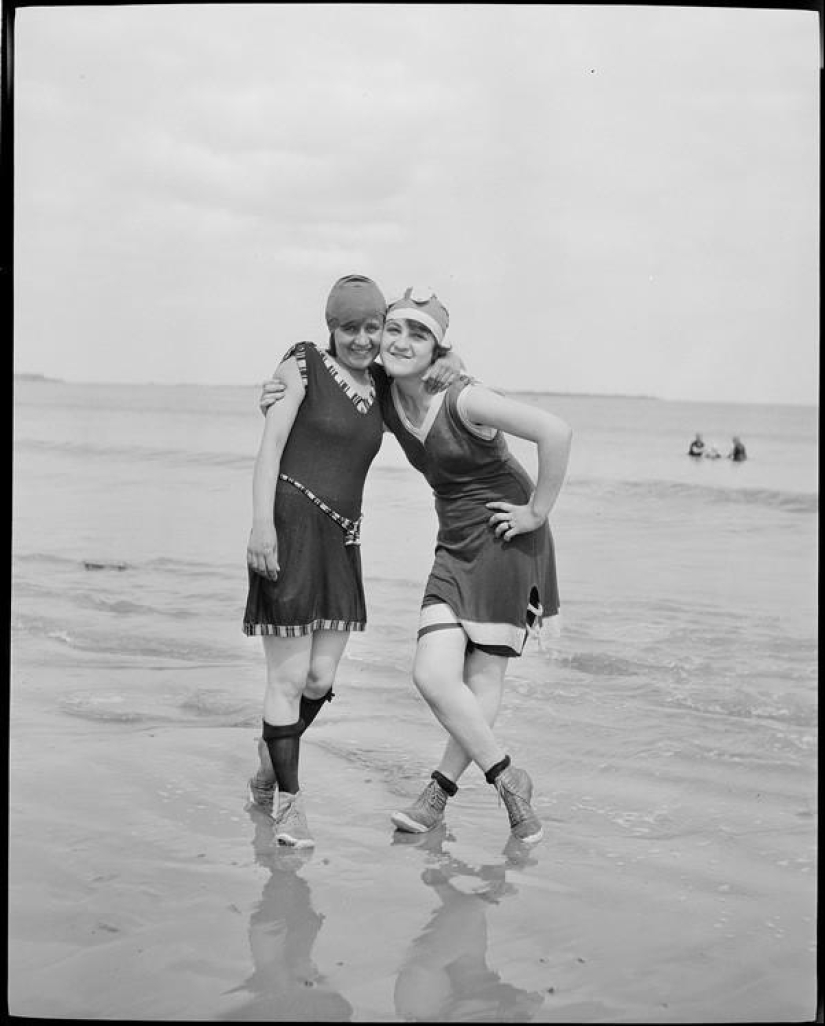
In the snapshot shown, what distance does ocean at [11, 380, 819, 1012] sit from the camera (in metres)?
3.66

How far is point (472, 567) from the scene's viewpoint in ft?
11.4

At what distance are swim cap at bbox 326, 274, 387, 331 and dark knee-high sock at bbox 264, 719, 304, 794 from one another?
1084 mm

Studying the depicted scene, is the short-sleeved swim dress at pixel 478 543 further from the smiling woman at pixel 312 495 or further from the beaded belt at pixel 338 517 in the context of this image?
the beaded belt at pixel 338 517

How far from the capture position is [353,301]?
3.35 metres

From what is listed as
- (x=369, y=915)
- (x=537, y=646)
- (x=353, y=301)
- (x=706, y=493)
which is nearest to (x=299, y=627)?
(x=369, y=915)

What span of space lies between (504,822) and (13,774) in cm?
144

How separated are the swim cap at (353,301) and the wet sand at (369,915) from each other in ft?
4.54

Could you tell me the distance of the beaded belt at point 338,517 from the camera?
133 inches

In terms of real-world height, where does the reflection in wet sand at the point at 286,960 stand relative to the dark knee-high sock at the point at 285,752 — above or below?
below

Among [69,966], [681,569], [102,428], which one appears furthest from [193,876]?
[102,428]

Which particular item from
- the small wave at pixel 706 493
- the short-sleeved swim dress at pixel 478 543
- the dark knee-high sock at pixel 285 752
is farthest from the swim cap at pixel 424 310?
the small wave at pixel 706 493

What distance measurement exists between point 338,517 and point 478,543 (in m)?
0.39

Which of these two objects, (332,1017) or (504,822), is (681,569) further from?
(332,1017)

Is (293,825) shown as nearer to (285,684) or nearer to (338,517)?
(285,684)
